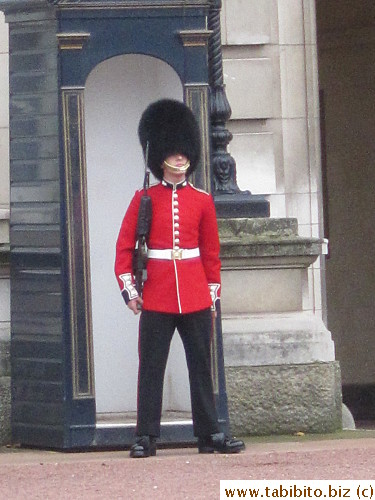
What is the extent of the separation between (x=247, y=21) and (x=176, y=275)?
3.14 m

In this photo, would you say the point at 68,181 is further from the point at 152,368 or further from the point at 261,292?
the point at 261,292

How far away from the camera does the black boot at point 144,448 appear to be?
820 centimetres

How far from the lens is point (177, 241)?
8.22 metres

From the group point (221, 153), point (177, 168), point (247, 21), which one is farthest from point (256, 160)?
point (177, 168)

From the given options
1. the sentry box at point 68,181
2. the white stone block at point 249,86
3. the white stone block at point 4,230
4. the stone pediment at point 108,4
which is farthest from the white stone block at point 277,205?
the stone pediment at point 108,4

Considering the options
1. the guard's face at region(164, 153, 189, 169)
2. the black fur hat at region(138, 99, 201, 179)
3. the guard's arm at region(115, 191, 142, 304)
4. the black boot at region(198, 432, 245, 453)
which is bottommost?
the black boot at region(198, 432, 245, 453)

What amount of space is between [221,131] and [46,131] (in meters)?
1.23

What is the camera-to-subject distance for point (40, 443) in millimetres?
8711

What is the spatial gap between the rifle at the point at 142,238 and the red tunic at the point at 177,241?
0.09ft

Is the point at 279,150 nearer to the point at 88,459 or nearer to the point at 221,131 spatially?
the point at 221,131

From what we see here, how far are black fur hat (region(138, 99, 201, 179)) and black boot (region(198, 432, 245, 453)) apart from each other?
1.30 meters

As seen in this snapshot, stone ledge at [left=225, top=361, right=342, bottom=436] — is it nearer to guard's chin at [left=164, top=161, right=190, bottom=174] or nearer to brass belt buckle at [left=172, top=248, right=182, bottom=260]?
brass belt buckle at [left=172, top=248, right=182, bottom=260]

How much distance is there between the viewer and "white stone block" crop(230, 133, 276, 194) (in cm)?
1085

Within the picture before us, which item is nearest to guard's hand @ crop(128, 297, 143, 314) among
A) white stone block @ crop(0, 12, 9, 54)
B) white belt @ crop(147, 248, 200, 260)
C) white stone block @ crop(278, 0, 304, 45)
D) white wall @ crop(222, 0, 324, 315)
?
white belt @ crop(147, 248, 200, 260)
